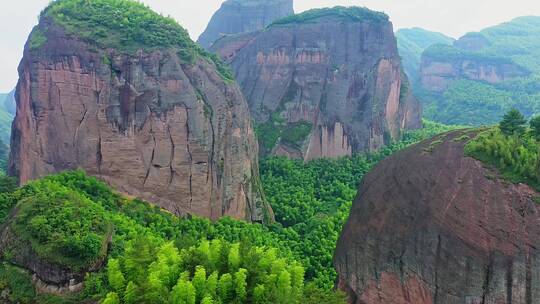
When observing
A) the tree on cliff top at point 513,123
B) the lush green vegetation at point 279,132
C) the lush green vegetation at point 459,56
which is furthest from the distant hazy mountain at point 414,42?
the tree on cliff top at point 513,123

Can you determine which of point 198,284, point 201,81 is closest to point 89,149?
point 201,81

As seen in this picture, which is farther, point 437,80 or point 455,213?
point 437,80

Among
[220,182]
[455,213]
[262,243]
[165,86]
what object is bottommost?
[262,243]

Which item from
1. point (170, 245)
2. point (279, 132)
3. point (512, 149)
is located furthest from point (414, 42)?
point (170, 245)

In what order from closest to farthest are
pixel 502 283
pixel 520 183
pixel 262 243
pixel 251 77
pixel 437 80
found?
pixel 502 283
pixel 520 183
pixel 262 243
pixel 251 77
pixel 437 80

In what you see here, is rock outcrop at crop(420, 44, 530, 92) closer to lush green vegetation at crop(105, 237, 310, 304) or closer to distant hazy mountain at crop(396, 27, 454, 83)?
distant hazy mountain at crop(396, 27, 454, 83)

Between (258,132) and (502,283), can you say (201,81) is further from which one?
(502,283)

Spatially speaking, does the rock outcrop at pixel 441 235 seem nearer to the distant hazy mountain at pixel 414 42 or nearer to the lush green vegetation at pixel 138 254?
the lush green vegetation at pixel 138 254
